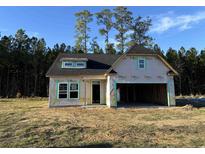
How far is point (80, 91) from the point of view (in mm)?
21250

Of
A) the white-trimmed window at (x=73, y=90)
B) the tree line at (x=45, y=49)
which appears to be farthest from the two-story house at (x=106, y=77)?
the tree line at (x=45, y=49)

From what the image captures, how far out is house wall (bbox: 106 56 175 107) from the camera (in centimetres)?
1983

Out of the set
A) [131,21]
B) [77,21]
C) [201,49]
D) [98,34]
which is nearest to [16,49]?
[77,21]

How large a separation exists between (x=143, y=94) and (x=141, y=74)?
7939 millimetres

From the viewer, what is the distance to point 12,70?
4528 centimetres

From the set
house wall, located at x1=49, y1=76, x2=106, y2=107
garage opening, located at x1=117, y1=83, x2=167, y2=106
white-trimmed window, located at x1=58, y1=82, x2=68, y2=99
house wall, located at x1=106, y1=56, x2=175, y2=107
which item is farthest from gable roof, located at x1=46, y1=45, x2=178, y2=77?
garage opening, located at x1=117, y1=83, x2=167, y2=106

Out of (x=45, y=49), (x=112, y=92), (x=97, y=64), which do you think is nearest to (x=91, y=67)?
(x=97, y=64)

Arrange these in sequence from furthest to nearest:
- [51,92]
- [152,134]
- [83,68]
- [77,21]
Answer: [77,21]
[83,68]
[51,92]
[152,134]

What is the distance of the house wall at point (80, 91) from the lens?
20641mm

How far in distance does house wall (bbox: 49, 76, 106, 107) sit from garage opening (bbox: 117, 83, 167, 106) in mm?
3154

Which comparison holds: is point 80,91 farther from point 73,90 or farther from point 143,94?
point 143,94

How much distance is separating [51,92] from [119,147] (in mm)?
14508

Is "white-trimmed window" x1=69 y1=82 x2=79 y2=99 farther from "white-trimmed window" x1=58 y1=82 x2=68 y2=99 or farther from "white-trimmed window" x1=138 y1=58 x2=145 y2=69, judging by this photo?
"white-trimmed window" x1=138 y1=58 x2=145 y2=69
